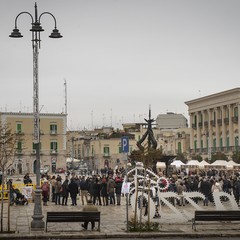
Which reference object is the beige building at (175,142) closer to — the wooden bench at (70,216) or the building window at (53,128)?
the building window at (53,128)

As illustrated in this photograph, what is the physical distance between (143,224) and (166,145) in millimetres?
99089

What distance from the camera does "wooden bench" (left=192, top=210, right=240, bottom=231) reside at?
22031mm

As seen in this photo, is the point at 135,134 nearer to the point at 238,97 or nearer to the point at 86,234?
the point at 238,97

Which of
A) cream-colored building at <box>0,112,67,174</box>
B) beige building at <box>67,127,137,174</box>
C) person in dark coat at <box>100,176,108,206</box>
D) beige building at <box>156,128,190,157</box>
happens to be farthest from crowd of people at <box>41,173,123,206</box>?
beige building at <box>67,127,137,174</box>

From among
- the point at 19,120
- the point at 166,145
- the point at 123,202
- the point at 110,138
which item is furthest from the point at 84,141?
the point at 123,202

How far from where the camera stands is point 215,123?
343 ft

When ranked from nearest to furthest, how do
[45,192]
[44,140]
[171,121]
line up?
[45,192]
[44,140]
[171,121]

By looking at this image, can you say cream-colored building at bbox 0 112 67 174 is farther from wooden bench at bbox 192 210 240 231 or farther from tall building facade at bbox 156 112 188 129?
wooden bench at bbox 192 210 240 231

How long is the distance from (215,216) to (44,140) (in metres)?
86.3

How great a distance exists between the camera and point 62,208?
106ft

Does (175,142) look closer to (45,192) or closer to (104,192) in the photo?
(104,192)

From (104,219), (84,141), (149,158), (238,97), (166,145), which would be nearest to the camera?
(149,158)

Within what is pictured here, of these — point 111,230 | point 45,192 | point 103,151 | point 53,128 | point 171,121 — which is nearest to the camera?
point 111,230

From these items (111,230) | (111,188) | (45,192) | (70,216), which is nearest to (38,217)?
(70,216)
